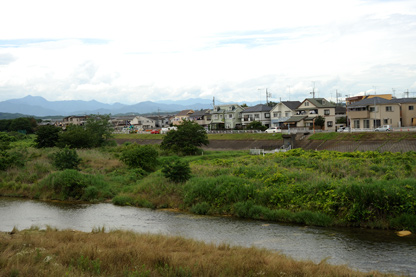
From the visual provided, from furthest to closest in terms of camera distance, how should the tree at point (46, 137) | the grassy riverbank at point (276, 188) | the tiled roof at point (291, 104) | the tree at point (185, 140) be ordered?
the tiled roof at point (291, 104) → the tree at point (46, 137) → the tree at point (185, 140) → the grassy riverbank at point (276, 188)

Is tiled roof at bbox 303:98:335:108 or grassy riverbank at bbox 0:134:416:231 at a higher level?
tiled roof at bbox 303:98:335:108

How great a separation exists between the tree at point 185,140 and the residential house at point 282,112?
2781cm

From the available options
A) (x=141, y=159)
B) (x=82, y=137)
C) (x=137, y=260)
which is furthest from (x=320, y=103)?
(x=137, y=260)

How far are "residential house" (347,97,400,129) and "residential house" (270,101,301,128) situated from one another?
638 inches

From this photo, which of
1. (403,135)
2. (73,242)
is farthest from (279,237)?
(403,135)

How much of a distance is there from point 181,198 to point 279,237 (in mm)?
8469

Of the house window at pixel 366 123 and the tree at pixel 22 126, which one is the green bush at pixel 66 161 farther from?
the tree at pixel 22 126

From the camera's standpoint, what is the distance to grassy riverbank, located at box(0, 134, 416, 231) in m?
17.8

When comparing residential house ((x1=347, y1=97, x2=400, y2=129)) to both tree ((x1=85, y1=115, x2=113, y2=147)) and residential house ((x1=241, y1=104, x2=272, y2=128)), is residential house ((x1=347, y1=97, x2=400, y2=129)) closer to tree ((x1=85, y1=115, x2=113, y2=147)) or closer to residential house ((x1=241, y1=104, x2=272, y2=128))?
residential house ((x1=241, y1=104, x2=272, y2=128))

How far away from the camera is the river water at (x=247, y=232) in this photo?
45.3 ft

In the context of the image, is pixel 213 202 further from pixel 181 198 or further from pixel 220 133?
pixel 220 133

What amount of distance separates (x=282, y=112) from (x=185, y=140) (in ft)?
106

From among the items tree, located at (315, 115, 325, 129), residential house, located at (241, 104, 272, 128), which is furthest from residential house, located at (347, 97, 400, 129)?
residential house, located at (241, 104, 272, 128)

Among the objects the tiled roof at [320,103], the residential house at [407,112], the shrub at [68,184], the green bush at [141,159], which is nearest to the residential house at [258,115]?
the tiled roof at [320,103]
